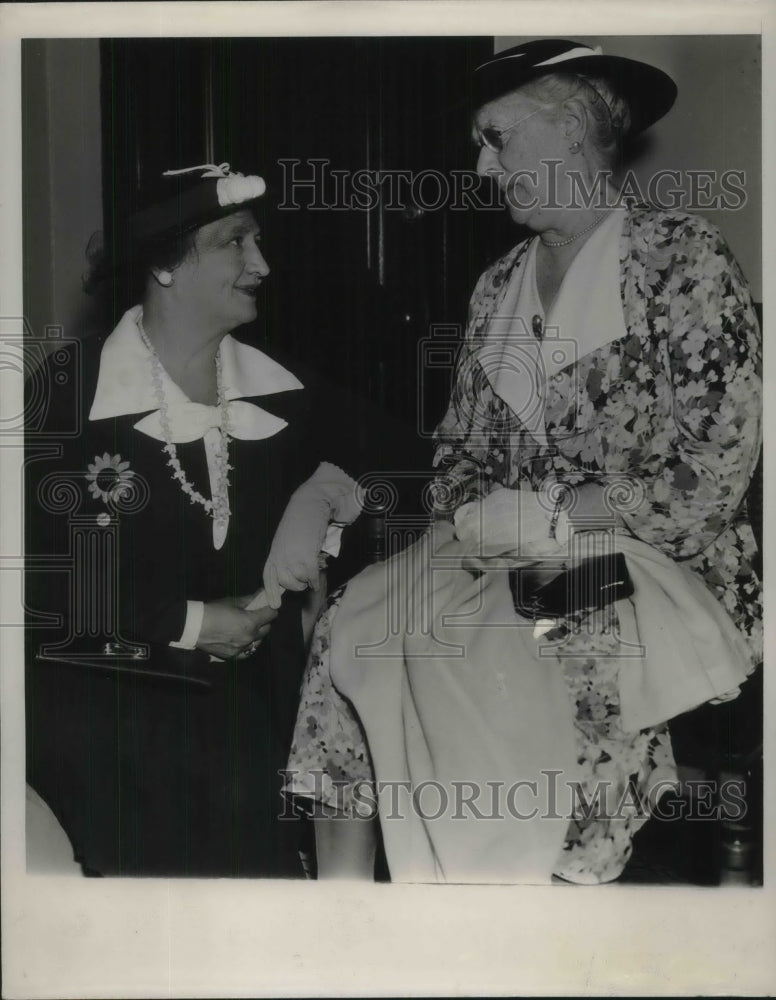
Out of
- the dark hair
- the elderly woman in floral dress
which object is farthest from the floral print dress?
the dark hair

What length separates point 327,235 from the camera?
2.16 metres

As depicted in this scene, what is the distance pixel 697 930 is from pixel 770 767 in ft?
1.15

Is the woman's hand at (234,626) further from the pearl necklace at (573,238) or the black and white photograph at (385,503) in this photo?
the pearl necklace at (573,238)

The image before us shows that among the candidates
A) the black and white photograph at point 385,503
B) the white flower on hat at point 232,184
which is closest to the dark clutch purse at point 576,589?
the black and white photograph at point 385,503

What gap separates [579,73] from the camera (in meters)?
2.11

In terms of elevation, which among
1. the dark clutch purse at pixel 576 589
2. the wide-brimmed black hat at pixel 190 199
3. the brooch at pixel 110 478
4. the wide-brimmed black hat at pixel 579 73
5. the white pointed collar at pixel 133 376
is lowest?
the dark clutch purse at pixel 576 589

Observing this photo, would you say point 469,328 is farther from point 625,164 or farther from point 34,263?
point 34,263

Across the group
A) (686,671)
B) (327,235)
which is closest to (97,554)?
(327,235)

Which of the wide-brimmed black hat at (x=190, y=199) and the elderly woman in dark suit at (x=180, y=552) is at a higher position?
the wide-brimmed black hat at (x=190, y=199)

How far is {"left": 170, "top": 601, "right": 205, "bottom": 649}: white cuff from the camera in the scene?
218 cm

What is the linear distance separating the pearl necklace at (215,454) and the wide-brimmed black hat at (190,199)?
0.19 metres

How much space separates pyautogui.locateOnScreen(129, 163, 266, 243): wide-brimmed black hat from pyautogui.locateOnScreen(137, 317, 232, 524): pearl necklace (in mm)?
189

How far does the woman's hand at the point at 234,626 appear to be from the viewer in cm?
217

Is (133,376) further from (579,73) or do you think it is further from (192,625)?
(579,73)
